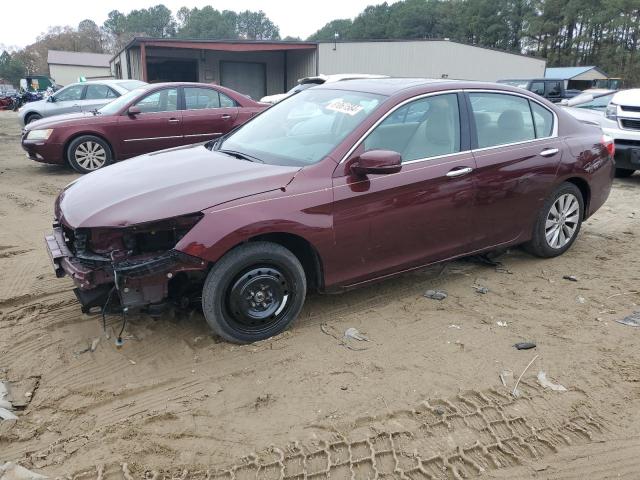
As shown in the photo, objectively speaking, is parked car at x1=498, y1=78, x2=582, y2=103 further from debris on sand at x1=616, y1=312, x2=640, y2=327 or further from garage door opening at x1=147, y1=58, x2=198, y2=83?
debris on sand at x1=616, y1=312, x2=640, y2=327

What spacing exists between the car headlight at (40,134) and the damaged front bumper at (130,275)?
266 inches

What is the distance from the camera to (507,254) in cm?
539

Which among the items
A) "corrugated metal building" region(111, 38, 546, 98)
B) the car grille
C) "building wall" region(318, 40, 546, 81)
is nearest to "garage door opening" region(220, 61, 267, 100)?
"corrugated metal building" region(111, 38, 546, 98)

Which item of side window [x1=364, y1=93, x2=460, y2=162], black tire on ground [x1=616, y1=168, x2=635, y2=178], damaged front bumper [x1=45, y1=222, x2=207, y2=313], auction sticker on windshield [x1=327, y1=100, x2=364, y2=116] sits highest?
auction sticker on windshield [x1=327, y1=100, x2=364, y2=116]

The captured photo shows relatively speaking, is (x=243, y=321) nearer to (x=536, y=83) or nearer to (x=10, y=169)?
(x=10, y=169)

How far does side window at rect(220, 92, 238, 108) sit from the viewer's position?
9844 millimetres

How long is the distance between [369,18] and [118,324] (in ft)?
311

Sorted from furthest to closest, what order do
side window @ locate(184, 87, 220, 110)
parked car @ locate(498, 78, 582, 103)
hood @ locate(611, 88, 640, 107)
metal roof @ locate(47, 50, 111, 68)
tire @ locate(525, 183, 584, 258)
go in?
metal roof @ locate(47, 50, 111, 68) → parked car @ locate(498, 78, 582, 103) → side window @ locate(184, 87, 220, 110) → hood @ locate(611, 88, 640, 107) → tire @ locate(525, 183, 584, 258)

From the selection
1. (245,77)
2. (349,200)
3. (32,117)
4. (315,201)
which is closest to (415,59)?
(245,77)

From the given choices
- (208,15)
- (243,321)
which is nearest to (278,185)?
(243,321)

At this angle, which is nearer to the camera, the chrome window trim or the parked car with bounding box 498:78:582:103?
the chrome window trim

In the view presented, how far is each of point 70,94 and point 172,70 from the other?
1617 centimetres

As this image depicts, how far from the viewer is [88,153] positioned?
30.1ft

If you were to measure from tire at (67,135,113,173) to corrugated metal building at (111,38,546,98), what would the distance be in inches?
662
